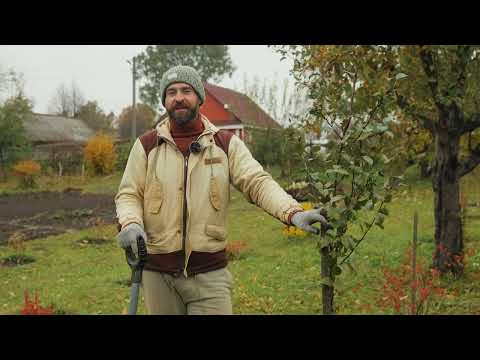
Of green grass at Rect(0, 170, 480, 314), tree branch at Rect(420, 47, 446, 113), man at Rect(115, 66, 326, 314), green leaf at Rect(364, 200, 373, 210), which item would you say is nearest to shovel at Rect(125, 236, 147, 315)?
man at Rect(115, 66, 326, 314)

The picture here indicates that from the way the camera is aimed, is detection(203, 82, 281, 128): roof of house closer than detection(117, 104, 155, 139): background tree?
Yes

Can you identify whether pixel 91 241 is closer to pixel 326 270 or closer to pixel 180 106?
pixel 180 106

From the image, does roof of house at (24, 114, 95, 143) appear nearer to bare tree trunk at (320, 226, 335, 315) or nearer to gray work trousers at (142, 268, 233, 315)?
gray work trousers at (142, 268, 233, 315)

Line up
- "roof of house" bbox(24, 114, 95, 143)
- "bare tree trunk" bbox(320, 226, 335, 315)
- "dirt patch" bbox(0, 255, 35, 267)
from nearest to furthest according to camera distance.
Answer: "bare tree trunk" bbox(320, 226, 335, 315) < "dirt patch" bbox(0, 255, 35, 267) < "roof of house" bbox(24, 114, 95, 143)

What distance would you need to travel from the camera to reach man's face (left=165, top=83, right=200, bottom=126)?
2691 millimetres

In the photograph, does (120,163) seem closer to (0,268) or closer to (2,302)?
(0,268)

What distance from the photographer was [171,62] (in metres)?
43.7

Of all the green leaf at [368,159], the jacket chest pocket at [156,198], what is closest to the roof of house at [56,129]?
the jacket chest pocket at [156,198]

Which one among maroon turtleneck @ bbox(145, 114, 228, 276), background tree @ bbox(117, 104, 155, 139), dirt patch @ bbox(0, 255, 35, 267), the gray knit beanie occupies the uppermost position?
background tree @ bbox(117, 104, 155, 139)

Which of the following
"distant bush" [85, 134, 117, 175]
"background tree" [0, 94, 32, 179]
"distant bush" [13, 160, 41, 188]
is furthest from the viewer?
"distant bush" [85, 134, 117, 175]

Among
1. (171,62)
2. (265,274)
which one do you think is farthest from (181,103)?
(171,62)

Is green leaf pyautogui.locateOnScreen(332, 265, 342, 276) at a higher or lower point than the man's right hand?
lower

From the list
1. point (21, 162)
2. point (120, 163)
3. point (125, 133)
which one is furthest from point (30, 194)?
point (125, 133)

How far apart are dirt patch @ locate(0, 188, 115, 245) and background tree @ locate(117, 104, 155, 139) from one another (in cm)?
2872
